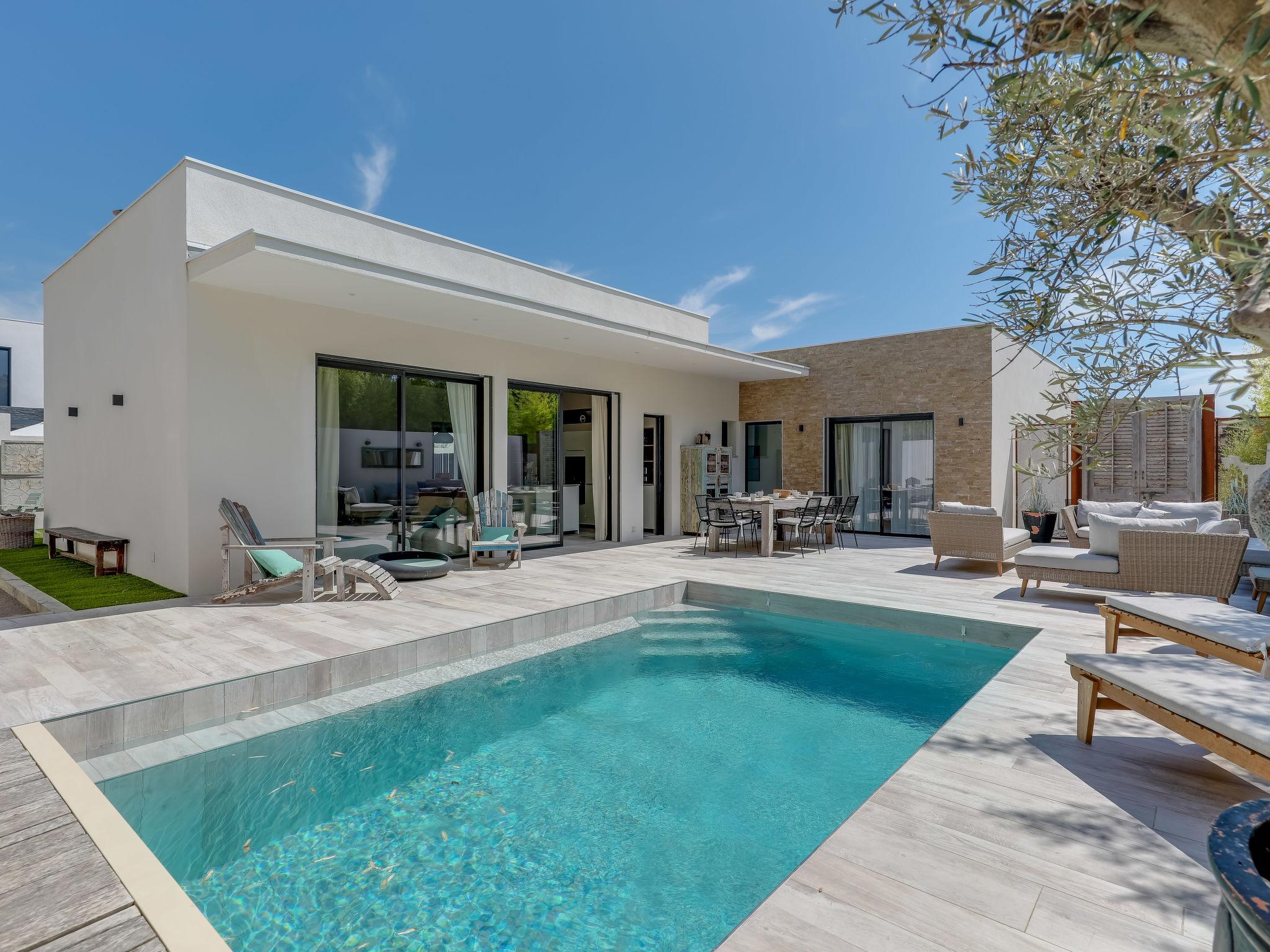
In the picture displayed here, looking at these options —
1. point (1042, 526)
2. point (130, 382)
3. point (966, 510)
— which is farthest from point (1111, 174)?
point (1042, 526)

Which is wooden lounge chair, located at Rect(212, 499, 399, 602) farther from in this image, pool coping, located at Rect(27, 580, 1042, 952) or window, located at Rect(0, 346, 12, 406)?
window, located at Rect(0, 346, 12, 406)

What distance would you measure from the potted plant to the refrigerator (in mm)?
5451

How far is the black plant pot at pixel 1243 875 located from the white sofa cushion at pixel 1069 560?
21.5 feet

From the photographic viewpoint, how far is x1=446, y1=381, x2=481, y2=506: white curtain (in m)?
9.18

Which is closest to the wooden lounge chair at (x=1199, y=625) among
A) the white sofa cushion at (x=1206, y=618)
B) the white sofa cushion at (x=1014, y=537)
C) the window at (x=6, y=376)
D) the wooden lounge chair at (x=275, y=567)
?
the white sofa cushion at (x=1206, y=618)

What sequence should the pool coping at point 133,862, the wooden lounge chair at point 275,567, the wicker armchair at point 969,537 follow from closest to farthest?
the pool coping at point 133,862
the wooden lounge chair at point 275,567
the wicker armchair at point 969,537

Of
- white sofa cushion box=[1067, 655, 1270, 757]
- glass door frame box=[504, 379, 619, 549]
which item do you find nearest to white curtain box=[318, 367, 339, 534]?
glass door frame box=[504, 379, 619, 549]

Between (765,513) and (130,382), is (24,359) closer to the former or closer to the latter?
(130,382)

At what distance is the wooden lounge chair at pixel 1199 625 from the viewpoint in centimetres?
342

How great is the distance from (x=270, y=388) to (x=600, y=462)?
5645 millimetres

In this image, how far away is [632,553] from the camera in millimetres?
10125

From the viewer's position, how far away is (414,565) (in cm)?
749

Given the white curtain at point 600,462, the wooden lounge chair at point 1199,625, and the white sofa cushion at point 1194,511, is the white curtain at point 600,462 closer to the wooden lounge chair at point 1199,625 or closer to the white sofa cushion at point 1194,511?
the white sofa cushion at point 1194,511

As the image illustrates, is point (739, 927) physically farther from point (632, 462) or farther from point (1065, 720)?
point (632, 462)
